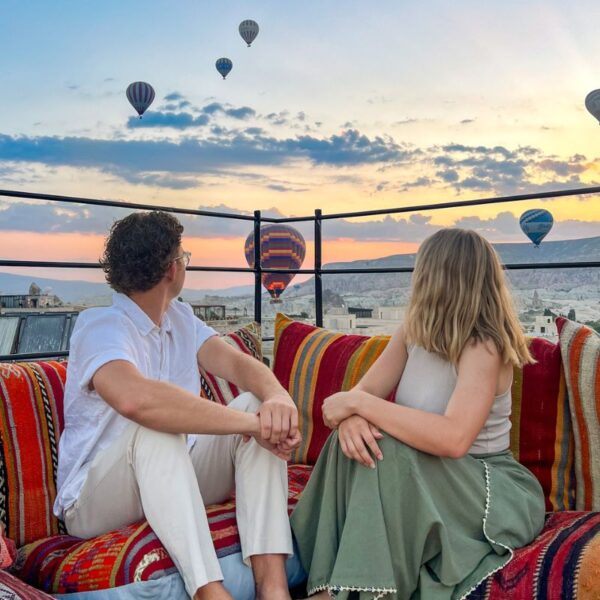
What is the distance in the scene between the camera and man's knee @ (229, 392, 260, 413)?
157cm

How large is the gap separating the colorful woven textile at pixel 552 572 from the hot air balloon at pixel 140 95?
13803mm

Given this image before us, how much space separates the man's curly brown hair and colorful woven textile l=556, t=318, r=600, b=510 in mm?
972

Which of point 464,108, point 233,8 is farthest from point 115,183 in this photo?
point 464,108

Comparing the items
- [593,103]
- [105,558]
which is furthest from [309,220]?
[593,103]

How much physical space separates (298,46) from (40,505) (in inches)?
A: 317

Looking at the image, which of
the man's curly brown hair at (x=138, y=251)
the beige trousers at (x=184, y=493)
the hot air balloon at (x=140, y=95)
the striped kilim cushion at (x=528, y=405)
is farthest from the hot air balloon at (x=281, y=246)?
the beige trousers at (x=184, y=493)

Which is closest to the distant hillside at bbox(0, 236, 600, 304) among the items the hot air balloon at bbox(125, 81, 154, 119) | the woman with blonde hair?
the woman with blonde hair

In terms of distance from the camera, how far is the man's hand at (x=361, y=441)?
131cm

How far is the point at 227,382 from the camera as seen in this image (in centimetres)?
206

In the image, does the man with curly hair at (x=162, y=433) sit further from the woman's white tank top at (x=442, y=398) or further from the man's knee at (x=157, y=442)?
the woman's white tank top at (x=442, y=398)

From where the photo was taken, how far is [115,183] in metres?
8.41

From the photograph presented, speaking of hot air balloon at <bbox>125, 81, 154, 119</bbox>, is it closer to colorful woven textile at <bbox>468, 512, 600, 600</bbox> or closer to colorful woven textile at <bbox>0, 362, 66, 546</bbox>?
colorful woven textile at <bbox>0, 362, 66, 546</bbox>

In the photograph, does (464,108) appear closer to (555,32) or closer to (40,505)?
(555,32)

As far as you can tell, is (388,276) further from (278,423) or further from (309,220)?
(278,423)
